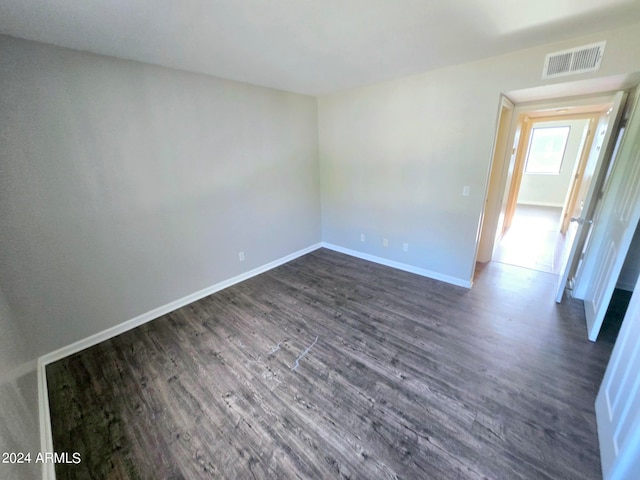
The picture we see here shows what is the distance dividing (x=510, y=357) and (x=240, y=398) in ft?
7.01

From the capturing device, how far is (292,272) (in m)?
3.64

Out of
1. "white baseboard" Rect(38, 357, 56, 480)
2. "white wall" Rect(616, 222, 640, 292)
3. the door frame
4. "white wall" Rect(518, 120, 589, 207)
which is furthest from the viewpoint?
"white wall" Rect(518, 120, 589, 207)

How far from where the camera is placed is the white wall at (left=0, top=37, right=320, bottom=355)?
1.83m

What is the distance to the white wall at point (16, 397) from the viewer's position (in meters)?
1.06

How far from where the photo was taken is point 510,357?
2049 mm

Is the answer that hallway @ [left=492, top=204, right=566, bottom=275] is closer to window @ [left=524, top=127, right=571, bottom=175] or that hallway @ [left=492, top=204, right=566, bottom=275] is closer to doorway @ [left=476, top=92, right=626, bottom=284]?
doorway @ [left=476, top=92, right=626, bottom=284]

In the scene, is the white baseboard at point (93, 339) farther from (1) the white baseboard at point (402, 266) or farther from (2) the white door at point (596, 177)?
(2) the white door at point (596, 177)

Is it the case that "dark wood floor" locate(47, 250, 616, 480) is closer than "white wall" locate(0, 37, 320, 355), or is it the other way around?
"dark wood floor" locate(47, 250, 616, 480)

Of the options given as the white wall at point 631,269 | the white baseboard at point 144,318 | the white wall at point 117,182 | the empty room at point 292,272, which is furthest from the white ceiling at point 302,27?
the white wall at point 631,269

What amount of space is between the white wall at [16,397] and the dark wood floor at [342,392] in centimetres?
21

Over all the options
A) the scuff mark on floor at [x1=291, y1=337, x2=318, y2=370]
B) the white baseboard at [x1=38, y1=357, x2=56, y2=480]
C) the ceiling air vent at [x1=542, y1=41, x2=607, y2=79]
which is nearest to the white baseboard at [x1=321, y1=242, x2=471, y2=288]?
the scuff mark on floor at [x1=291, y1=337, x2=318, y2=370]

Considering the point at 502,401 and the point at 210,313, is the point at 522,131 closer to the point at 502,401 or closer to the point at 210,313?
the point at 502,401

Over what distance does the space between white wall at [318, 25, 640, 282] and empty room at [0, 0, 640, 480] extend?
0.02 metres

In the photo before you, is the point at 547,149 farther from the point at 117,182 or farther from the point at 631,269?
the point at 117,182
